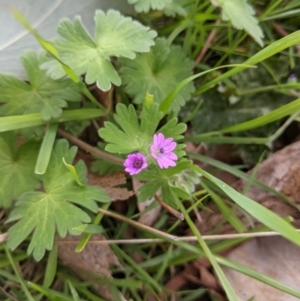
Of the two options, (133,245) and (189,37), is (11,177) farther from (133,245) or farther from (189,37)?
(189,37)

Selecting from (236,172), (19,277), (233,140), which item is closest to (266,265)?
(236,172)

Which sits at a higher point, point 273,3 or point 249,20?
point 249,20

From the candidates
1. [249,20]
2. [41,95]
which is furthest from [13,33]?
[249,20]

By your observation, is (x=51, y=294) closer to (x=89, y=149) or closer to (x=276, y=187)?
(x=89, y=149)

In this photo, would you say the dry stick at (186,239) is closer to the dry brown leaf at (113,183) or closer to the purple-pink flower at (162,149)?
the dry brown leaf at (113,183)

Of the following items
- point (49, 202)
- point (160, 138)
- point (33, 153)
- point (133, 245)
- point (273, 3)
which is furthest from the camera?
point (273, 3)

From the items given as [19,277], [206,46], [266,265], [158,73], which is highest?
[158,73]

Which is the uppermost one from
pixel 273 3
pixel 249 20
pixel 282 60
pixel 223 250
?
pixel 249 20
